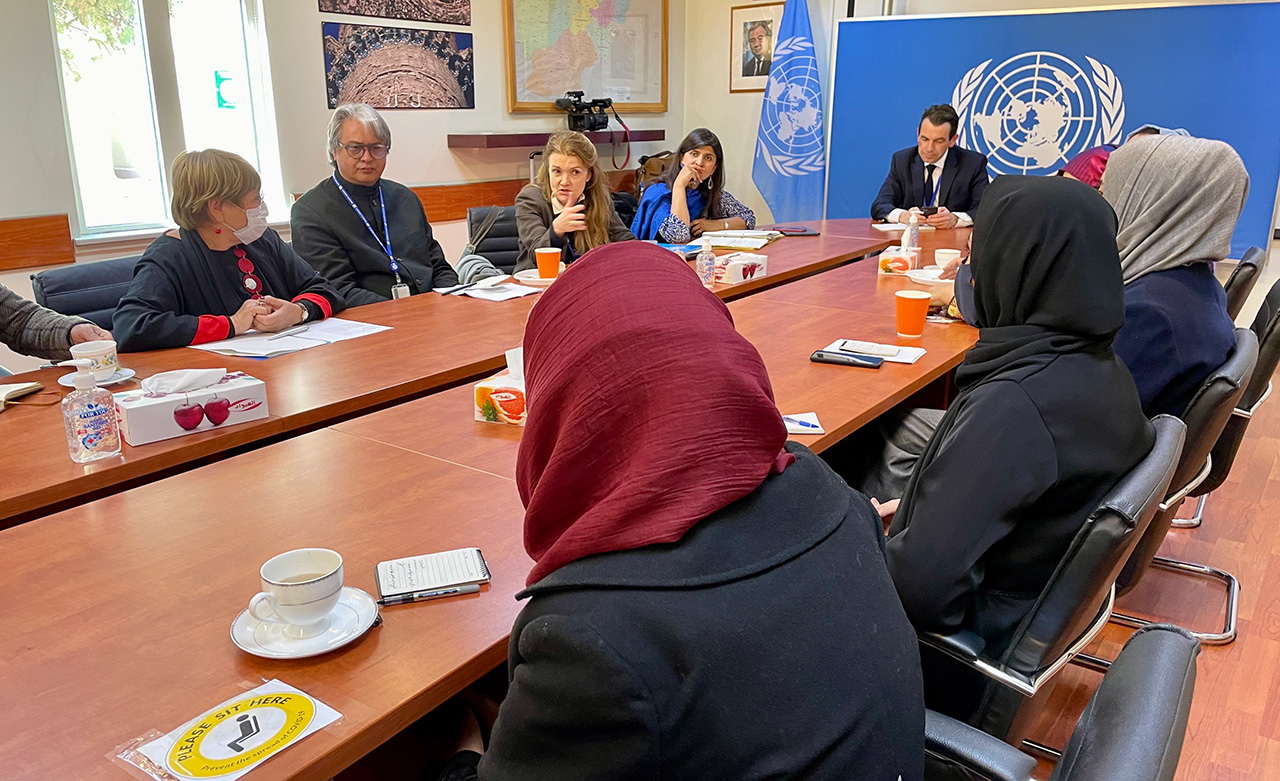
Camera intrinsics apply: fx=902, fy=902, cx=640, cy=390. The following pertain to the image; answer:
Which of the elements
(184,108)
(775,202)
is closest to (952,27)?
(775,202)

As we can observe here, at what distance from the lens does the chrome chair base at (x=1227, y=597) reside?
241 centimetres

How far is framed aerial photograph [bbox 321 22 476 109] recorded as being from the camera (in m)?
4.67

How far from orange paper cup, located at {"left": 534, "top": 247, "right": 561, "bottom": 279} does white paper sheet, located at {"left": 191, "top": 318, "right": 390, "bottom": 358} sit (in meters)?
0.71

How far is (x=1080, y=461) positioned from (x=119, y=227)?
4.14m

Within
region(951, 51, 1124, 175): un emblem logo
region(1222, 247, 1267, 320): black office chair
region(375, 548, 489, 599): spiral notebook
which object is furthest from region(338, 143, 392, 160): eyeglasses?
region(951, 51, 1124, 175): un emblem logo

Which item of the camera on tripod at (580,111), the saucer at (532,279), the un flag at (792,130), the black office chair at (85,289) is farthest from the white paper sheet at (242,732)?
the un flag at (792,130)

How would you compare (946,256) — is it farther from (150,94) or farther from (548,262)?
(150,94)

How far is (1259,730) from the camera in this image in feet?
6.75

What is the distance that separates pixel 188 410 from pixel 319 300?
3.47 ft

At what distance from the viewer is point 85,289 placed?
9.13 feet

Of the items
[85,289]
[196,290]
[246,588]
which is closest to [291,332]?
[196,290]

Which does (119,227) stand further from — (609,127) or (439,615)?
(439,615)

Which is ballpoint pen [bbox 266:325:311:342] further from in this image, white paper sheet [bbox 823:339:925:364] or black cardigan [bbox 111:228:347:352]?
white paper sheet [bbox 823:339:925:364]

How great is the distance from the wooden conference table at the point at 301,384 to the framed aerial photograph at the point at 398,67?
215 cm
